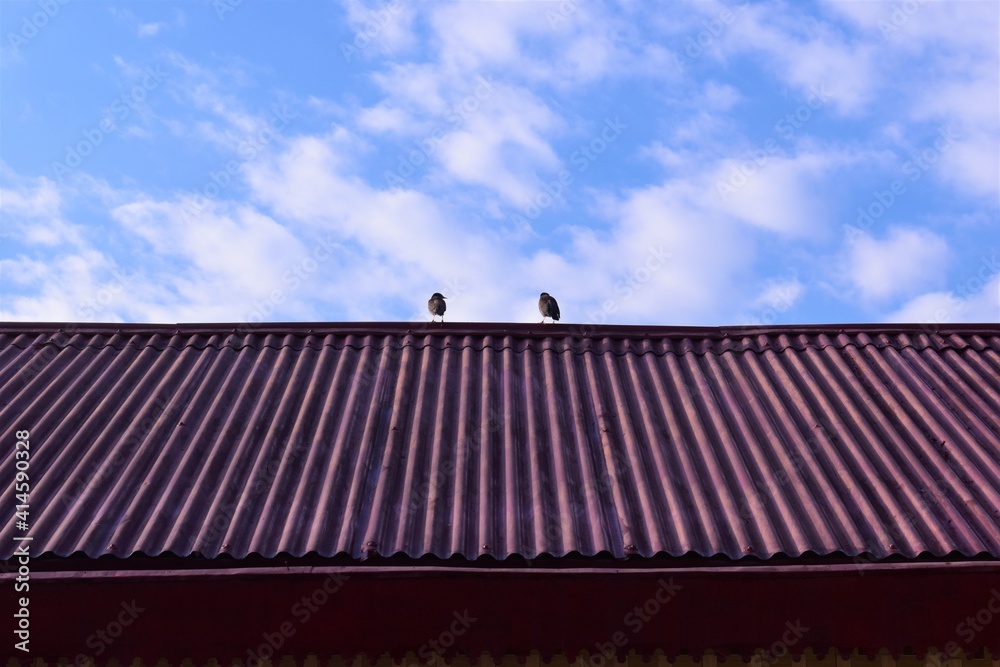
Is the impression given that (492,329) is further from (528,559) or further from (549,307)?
(549,307)

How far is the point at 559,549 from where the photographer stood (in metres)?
4.09

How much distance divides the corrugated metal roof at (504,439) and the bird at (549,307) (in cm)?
658

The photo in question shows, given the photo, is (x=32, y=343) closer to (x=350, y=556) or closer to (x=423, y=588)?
(x=350, y=556)

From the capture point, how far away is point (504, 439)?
5266 mm

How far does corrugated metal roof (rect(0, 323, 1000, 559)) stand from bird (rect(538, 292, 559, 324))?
21.6 feet

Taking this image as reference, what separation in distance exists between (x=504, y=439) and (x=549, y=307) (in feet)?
27.7

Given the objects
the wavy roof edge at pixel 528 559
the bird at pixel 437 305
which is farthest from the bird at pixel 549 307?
the wavy roof edge at pixel 528 559

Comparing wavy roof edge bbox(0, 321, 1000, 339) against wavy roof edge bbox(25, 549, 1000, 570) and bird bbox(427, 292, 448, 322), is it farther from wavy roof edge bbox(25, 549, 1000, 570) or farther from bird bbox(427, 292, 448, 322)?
bird bbox(427, 292, 448, 322)

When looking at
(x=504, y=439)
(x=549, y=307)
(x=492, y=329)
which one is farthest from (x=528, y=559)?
(x=549, y=307)

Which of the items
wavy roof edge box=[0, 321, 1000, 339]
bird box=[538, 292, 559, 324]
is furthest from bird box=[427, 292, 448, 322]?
wavy roof edge box=[0, 321, 1000, 339]

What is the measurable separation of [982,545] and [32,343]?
20.5ft

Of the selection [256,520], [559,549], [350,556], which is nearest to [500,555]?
[559,549]

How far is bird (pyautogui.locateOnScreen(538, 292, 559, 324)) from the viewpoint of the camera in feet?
44.6

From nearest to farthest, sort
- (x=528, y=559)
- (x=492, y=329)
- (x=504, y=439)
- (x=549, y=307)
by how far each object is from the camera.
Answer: (x=528, y=559) → (x=504, y=439) → (x=492, y=329) → (x=549, y=307)
